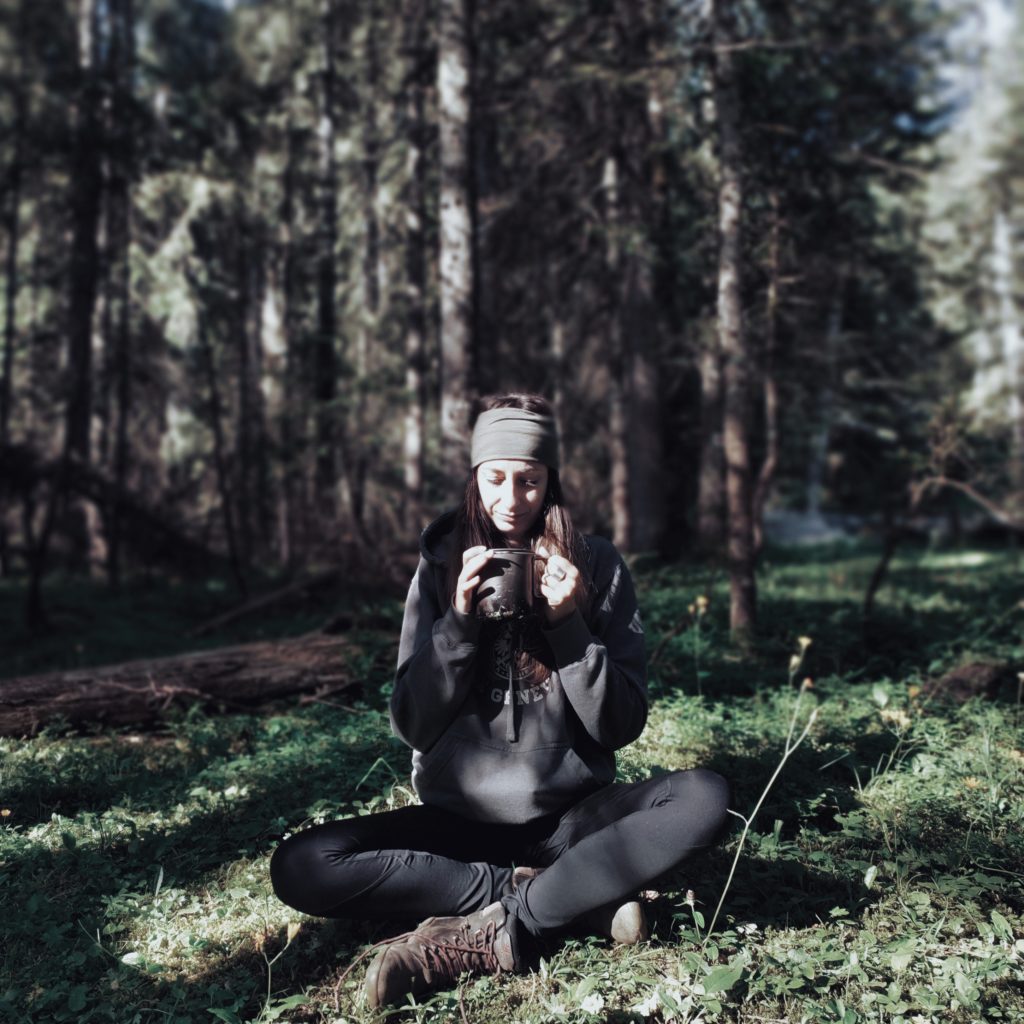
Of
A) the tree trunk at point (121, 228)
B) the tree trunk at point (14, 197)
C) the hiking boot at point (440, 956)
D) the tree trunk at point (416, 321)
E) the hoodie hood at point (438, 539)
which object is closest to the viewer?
the hiking boot at point (440, 956)

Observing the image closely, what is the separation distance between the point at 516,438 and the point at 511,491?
0.19 metres

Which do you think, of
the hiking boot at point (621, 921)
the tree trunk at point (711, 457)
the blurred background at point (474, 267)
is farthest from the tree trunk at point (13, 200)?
the hiking boot at point (621, 921)

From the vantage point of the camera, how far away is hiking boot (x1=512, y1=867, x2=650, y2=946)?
277cm

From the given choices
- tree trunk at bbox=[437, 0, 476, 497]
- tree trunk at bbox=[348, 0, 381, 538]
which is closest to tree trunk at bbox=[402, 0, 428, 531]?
tree trunk at bbox=[348, 0, 381, 538]

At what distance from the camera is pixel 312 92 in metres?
17.9

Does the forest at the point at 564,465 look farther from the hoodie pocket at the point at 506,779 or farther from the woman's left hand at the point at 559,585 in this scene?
the woman's left hand at the point at 559,585

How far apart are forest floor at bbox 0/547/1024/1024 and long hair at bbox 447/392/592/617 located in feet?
3.39

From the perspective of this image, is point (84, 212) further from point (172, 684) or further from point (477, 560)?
point (477, 560)

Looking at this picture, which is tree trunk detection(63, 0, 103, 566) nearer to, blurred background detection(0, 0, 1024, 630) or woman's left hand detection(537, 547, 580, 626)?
blurred background detection(0, 0, 1024, 630)

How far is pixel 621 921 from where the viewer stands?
279 centimetres

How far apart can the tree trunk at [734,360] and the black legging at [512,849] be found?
403 cm

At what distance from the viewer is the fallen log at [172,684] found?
5137mm

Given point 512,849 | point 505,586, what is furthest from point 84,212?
point 512,849

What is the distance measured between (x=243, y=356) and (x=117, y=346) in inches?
106
